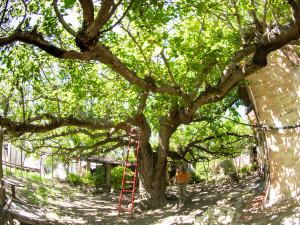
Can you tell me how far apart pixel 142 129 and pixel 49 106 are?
340cm

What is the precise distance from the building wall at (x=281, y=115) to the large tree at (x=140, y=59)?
89 centimetres

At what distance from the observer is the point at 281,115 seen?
6344 millimetres

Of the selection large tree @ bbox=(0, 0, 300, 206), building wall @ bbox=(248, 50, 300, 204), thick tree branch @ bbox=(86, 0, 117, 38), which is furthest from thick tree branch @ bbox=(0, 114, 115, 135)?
building wall @ bbox=(248, 50, 300, 204)

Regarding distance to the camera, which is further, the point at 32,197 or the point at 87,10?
the point at 32,197

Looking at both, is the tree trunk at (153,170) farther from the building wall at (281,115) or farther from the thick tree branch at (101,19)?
the thick tree branch at (101,19)

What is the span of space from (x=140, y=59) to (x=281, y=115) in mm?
3987

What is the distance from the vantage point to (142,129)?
8.48 metres

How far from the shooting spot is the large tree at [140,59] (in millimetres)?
3693

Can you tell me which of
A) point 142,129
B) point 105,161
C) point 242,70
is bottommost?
point 105,161

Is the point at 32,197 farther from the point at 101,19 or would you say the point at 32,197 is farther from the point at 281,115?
the point at 281,115

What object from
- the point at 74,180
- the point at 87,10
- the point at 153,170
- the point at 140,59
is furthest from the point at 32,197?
the point at 74,180

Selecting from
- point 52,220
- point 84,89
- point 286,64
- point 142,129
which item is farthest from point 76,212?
point 286,64

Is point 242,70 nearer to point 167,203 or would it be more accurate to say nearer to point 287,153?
point 287,153

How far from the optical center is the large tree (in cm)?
369
